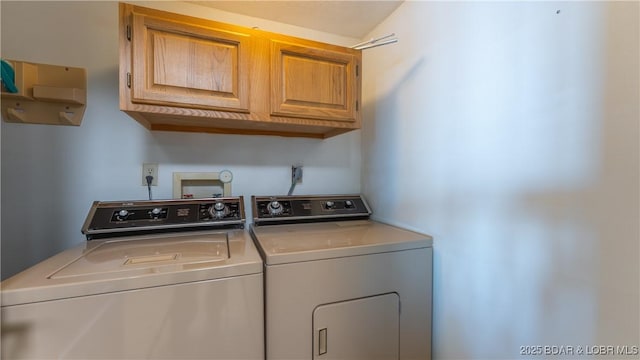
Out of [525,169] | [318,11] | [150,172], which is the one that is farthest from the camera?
[318,11]

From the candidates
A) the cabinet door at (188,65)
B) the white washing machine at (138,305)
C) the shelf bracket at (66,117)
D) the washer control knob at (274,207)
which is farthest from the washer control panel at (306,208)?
the shelf bracket at (66,117)

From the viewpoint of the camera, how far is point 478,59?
106cm

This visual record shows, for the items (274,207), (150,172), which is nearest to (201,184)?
(150,172)

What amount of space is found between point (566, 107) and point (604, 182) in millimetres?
233

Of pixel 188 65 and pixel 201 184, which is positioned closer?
pixel 188 65

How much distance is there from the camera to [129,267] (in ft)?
2.77

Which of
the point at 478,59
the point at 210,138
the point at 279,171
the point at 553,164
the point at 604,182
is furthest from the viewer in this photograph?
the point at 279,171

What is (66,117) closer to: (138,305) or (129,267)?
(129,267)

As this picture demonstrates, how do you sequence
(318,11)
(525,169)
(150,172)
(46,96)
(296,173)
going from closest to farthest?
1. (525,169)
2. (46,96)
3. (150,172)
4. (318,11)
5. (296,173)

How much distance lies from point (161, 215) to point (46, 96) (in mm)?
Answer: 817

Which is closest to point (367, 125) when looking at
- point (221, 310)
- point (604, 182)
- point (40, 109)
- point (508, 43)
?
point (508, 43)

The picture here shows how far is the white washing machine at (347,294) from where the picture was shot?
38.0 inches

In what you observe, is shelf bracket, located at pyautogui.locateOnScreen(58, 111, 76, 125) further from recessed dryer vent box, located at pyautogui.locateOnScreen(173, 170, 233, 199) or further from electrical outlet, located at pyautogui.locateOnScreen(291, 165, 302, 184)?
electrical outlet, located at pyautogui.locateOnScreen(291, 165, 302, 184)

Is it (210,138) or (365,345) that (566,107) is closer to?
(365,345)
